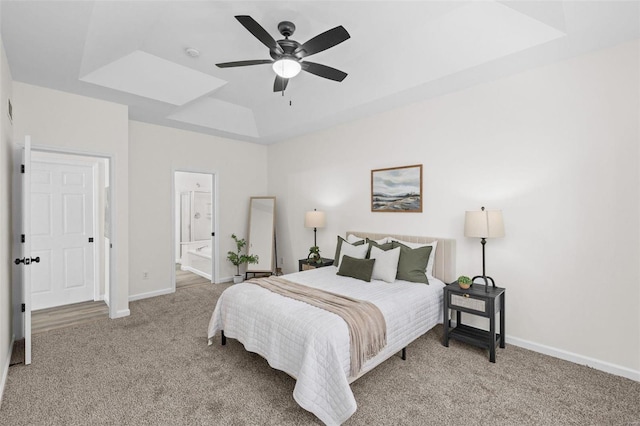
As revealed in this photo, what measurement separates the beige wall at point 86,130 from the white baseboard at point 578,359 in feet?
15.3

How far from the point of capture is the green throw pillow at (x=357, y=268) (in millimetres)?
3382

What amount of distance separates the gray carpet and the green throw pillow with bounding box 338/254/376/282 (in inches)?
33.6

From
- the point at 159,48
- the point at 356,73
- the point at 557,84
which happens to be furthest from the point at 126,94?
the point at 557,84

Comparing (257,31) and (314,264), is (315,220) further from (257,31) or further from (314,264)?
(257,31)

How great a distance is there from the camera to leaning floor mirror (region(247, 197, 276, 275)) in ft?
18.6

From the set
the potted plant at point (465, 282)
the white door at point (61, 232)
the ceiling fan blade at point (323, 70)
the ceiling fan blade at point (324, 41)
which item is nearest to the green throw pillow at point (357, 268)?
the potted plant at point (465, 282)

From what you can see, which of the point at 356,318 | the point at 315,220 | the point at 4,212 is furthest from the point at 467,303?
the point at 4,212

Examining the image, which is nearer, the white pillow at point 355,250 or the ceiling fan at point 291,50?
the ceiling fan at point 291,50

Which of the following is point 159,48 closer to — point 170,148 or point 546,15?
point 170,148

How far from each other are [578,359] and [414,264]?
1612 mm

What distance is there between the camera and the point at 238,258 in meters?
5.68

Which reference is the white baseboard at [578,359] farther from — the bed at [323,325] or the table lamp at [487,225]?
the bed at [323,325]

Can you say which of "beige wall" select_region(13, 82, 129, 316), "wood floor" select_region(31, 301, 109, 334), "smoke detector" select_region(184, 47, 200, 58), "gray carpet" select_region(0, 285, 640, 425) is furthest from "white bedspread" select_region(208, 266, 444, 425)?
"smoke detector" select_region(184, 47, 200, 58)

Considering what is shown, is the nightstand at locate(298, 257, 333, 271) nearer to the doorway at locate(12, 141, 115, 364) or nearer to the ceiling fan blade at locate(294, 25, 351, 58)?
the doorway at locate(12, 141, 115, 364)
